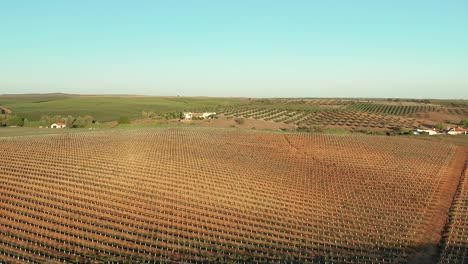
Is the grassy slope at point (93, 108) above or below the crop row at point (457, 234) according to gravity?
above

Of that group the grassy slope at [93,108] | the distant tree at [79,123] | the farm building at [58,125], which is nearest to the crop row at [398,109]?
the grassy slope at [93,108]

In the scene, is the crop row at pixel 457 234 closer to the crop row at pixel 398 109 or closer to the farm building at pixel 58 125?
A: the farm building at pixel 58 125

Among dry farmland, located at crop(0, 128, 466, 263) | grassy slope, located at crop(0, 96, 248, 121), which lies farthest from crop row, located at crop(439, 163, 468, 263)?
grassy slope, located at crop(0, 96, 248, 121)

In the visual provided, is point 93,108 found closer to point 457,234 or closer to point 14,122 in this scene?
point 14,122

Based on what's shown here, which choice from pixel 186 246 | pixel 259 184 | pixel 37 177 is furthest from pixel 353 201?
pixel 37 177

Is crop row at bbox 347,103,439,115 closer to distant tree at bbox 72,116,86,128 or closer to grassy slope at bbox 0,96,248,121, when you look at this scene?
grassy slope at bbox 0,96,248,121

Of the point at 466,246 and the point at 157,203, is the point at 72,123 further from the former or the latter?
the point at 466,246

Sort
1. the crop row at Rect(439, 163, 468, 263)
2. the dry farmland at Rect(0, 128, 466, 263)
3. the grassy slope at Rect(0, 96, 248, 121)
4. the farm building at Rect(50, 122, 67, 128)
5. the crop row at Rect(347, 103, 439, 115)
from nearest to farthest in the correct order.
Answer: the crop row at Rect(439, 163, 468, 263), the dry farmland at Rect(0, 128, 466, 263), the farm building at Rect(50, 122, 67, 128), the grassy slope at Rect(0, 96, 248, 121), the crop row at Rect(347, 103, 439, 115)

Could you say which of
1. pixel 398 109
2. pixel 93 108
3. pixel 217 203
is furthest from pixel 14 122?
pixel 398 109

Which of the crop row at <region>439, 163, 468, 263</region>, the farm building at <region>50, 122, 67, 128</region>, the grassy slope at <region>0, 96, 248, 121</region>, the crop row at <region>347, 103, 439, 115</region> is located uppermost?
the crop row at <region>347, 103, 439, 115</region>
